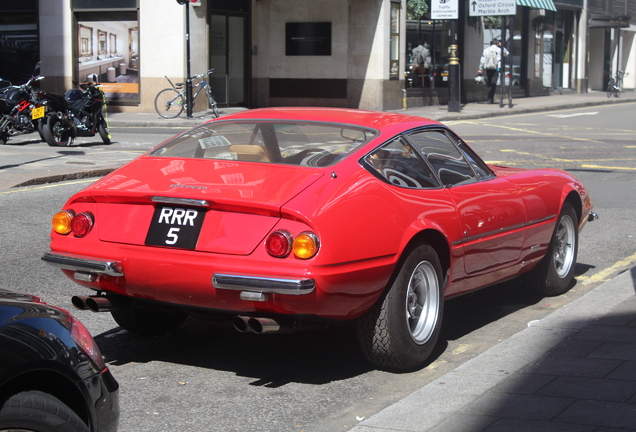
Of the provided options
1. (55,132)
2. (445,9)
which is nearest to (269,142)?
(55,132)

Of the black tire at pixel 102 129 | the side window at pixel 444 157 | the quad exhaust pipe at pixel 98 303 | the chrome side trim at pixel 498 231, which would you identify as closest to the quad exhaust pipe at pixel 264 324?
the quad exhaust pipe at pixel 98 303

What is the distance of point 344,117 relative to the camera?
17.9 ft

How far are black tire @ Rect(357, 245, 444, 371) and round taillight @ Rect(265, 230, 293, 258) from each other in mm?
671

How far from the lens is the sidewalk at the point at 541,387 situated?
3.85m

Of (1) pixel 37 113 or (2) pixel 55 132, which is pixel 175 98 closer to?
(2) pixel 55 132

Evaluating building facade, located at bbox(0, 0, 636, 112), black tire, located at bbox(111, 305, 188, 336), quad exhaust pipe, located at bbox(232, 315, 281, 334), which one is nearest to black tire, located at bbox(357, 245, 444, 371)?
quad exhaust pipe, located at bbox(232, 315, 281, 334)

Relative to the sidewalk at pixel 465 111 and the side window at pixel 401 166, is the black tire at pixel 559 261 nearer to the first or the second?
the side window at pixel 401 166

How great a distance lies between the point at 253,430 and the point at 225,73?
77.8 feet

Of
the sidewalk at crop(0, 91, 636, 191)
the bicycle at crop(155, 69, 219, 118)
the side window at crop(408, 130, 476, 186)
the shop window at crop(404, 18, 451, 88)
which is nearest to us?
the side window at crop(408, 130, 476, 186)

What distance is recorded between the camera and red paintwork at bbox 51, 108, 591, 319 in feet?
13.9

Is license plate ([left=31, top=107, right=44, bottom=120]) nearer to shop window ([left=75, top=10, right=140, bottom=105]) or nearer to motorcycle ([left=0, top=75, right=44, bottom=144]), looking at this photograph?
motorcycle ([left=0, top=75, right=44, bottom=144])

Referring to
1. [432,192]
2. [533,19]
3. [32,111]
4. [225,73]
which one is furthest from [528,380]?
[533,19]

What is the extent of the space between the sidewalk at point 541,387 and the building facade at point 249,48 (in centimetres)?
1865

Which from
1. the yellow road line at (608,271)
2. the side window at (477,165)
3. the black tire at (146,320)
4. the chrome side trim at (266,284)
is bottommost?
the yellow road line at (608,271)
